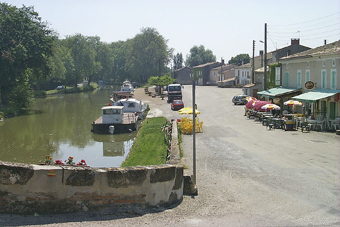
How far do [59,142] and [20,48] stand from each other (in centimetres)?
2111

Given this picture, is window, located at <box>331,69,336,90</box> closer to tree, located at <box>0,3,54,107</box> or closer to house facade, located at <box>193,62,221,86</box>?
tree, located at <box>0,3,54,107</box>

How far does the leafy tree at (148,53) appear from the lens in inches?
4018

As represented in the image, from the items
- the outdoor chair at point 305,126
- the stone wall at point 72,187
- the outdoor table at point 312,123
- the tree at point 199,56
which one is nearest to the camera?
the stone wall at point 72,187

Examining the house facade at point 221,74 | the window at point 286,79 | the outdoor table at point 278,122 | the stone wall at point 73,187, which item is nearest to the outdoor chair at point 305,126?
the outdoor table at point 278,122

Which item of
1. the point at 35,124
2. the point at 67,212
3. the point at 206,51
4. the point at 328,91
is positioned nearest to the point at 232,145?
the point at 328,91

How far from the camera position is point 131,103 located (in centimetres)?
4028

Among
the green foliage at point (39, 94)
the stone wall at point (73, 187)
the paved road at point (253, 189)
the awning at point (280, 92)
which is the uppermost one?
the awning at point (280, 92)

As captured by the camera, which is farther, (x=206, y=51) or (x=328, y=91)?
(x=206, y=51)

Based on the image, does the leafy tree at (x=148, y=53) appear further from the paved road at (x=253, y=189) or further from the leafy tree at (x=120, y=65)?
the paved road at (x=253, y=189)

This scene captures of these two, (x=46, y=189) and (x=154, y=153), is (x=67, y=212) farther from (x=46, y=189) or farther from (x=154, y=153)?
(x=154, y=153)

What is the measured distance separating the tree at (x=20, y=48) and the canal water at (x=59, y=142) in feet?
20.4

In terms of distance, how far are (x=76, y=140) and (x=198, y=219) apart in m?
22.7

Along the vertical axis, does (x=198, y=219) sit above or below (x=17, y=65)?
below

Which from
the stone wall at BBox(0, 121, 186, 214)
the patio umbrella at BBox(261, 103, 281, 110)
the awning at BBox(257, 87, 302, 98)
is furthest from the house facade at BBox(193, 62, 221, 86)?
the stone wall at BBox(0, 121, 186, 214)
